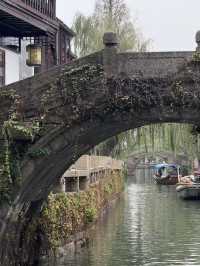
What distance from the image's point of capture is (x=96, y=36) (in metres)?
36.9

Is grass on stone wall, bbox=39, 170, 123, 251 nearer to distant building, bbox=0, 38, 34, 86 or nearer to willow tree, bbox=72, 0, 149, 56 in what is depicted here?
distant building, bbox=0, 38, 34, 86

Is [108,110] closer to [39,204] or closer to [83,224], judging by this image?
[39,204]

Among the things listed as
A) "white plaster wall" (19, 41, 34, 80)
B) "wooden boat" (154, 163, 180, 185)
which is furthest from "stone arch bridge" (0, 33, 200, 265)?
"wooden boat" (154, 163, 180, 185)

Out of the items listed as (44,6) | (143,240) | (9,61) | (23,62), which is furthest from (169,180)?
(9,61)

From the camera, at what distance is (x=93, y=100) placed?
13.7 m

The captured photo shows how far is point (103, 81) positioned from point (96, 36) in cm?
2361

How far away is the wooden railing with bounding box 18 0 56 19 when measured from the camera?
1869 cm

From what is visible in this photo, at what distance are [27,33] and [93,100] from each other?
691 centimetres

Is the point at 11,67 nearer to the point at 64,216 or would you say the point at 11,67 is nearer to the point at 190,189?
the point at 64,216

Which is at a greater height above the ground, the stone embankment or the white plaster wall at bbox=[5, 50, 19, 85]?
the white plaster wall at bbox=[5, 50, 19, 85]

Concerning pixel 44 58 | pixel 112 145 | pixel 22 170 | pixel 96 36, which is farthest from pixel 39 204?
pixel 112 145

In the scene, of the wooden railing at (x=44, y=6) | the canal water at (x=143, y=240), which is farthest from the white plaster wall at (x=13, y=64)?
the canal water at (x=143, y=240)

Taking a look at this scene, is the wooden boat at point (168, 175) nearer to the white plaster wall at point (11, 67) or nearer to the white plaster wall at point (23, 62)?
the white plaster wall at point (23, 62)

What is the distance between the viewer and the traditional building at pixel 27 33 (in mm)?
17297
